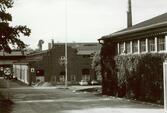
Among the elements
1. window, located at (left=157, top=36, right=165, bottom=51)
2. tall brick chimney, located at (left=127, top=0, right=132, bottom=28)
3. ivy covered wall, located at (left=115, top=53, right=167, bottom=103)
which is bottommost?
ivy covered wall, located at (left=115, top=53, right=167, bottom=103)

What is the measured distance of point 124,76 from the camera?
126 ft

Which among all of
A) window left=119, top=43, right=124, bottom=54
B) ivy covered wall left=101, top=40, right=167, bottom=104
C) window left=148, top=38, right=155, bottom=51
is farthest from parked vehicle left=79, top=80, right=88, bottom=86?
window left=148, top=38, right=155, bottom=51

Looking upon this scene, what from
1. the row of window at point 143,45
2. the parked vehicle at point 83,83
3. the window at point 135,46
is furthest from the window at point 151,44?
the parked vehicle at point 83,83

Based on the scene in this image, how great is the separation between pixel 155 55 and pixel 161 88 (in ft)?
8.58

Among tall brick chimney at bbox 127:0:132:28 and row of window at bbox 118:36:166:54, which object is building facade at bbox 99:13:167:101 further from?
tall brick chimney at bbox 127:0:132:28

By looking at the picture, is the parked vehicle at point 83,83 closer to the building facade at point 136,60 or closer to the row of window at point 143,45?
the building facade at point 136,60

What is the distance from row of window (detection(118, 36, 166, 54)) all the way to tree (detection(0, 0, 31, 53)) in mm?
8764

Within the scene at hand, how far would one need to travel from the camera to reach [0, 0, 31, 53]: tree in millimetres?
36750

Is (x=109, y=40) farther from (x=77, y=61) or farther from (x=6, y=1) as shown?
(x=77, y=61)

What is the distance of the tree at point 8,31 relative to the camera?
3675 cm

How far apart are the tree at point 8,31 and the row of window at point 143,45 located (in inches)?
345

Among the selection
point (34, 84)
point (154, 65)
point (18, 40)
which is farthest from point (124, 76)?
point (34, 84)

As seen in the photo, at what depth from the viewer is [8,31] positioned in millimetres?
37156

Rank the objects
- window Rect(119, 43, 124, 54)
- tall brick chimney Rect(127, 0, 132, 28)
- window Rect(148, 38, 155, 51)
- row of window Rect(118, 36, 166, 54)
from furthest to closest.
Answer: tall brick chimney Rect(127, 0, 132, 28) < window Rect(119, 43, 124, 54) < window Rect(148, 38, 155, 51) < row of window Rect(118, 36, 166, 54)
